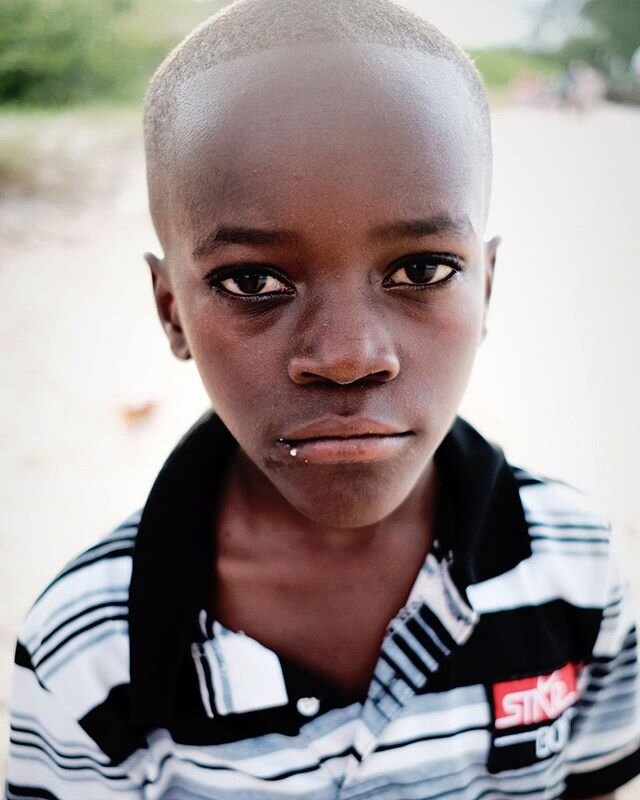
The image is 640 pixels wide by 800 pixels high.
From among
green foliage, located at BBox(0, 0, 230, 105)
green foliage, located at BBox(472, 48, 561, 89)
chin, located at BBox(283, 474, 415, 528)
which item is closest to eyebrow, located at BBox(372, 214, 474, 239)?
chin, located at BBox(283, 474, 415, 528)

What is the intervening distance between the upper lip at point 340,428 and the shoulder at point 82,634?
1.06 feet

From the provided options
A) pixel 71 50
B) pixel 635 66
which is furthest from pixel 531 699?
pixel 635 66

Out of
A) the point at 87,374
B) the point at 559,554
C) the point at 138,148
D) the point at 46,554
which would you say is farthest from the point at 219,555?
the point at 138,148

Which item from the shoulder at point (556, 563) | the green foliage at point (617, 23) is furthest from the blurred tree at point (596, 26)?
the shoulder at point (556, 563)

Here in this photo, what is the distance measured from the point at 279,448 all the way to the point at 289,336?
11cm

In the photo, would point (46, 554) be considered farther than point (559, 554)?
Yes

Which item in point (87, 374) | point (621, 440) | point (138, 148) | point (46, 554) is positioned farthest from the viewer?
point (138, 148)

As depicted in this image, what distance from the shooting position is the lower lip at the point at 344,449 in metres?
0.74

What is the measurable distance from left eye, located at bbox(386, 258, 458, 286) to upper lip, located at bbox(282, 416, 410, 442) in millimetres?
130

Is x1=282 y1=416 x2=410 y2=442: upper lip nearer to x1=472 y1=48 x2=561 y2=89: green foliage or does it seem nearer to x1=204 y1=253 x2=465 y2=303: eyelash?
x1=204 y1=253 x2=465 y2=303: eyelash

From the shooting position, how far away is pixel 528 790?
3.17 ft

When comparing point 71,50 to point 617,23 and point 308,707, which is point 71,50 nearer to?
point 617,23

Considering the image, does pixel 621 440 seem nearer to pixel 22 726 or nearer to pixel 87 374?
pixel 87 374

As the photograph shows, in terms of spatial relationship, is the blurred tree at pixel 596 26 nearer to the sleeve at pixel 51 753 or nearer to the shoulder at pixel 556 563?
the shoulder at pixel 556 563
